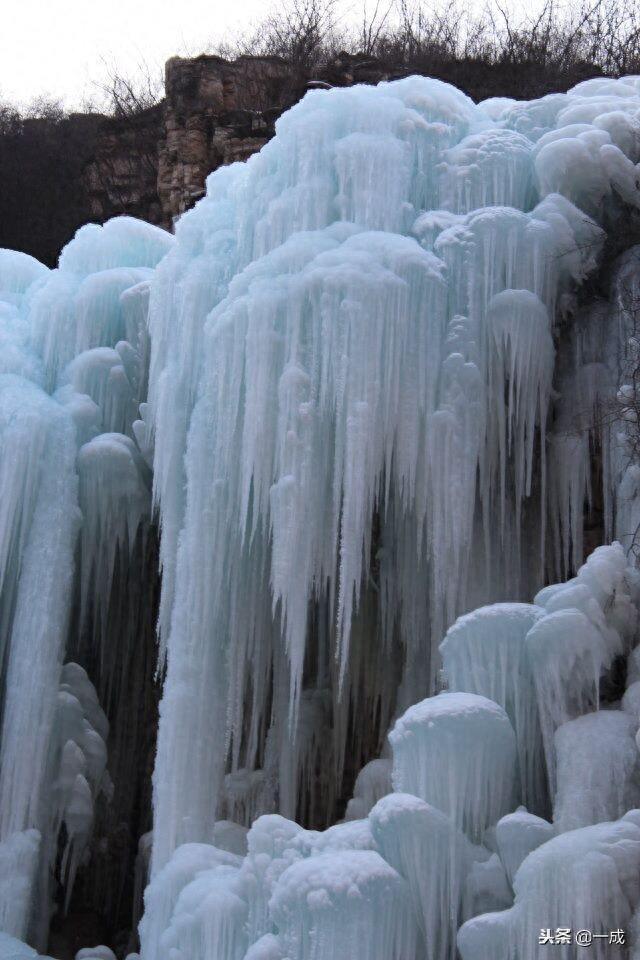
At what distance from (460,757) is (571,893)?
0.96 m

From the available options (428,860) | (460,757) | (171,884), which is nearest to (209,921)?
(171,884)

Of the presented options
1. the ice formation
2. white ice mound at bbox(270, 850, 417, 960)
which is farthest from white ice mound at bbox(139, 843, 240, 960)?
white ice mound at bbox(270, 850, 417, 960)

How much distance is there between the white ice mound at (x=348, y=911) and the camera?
5668 millimetres

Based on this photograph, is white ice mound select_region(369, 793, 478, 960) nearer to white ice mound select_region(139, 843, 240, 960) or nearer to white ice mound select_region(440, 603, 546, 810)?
white ice mound select_region(440, 603, 546, 810)

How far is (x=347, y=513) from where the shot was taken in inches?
296

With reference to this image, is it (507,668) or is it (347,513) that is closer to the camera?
(507,668)

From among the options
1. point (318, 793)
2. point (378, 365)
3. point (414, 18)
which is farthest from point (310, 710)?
point (414, 18)

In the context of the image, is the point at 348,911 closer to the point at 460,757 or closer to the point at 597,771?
the point at 460,757

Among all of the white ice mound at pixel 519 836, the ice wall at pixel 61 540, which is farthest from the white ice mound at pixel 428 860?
the ice wall at pixel 61 540

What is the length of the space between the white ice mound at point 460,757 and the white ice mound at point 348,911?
0.41 meters

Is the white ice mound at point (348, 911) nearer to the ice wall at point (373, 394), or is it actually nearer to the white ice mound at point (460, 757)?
the white ice mound at point (460, 757)

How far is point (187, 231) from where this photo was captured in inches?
356

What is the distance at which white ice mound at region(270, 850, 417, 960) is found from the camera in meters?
5.67

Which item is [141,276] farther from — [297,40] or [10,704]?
[297,40]
